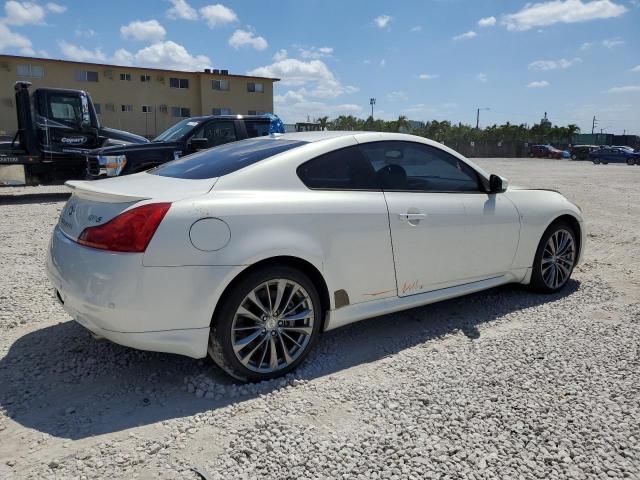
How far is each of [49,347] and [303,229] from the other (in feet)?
6.86

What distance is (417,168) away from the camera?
13.5 ft

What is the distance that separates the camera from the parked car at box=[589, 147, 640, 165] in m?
42.8

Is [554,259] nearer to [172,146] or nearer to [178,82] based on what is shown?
[172,146]

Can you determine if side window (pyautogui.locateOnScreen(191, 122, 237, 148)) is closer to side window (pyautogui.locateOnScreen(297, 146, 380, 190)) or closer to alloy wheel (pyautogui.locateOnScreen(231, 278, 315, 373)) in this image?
side window (pyautogui.locateOnScreen(297, 146, 380, 190))

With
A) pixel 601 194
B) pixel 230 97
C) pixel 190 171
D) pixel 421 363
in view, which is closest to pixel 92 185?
pixel 190 171

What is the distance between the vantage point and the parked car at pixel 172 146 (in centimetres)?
1026

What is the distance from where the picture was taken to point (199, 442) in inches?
105

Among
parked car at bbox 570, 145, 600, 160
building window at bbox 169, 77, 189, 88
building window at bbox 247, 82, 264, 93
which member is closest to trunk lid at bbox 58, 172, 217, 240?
building window at bbox 169, 77, 189, 88

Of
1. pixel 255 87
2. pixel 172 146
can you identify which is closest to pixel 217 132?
pixel 172 146

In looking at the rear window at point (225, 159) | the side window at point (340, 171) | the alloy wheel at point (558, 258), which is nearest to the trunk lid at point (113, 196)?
the rear window at point (225, 159)

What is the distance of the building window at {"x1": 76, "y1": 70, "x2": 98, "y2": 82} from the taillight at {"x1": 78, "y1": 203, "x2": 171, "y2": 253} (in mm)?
40816

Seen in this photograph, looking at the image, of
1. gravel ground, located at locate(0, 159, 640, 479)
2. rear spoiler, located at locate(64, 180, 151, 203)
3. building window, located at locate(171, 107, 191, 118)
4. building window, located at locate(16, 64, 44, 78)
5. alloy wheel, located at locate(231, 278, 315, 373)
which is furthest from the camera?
building window, located at locate(171, 107, 191, 118)

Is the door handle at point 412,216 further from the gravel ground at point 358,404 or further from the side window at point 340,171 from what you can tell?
the gravel ground at point 358,404

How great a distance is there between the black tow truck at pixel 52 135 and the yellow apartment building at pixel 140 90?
27539 millimetres
